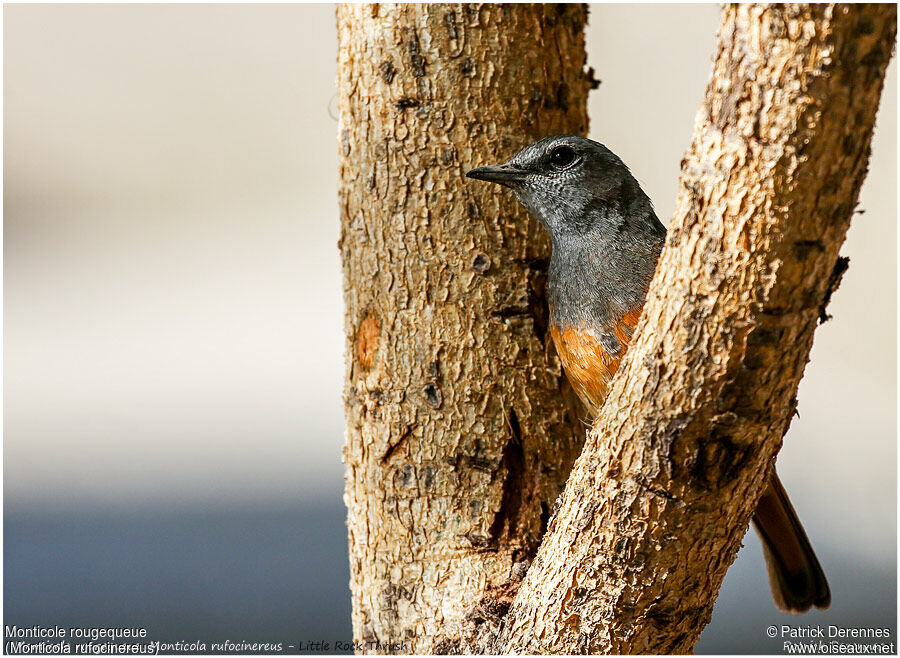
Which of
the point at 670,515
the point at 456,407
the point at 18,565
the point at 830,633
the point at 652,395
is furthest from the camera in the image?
the point at 18,565

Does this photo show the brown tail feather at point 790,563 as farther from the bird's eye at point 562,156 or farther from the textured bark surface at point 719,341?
the bird's eye at point 562,156

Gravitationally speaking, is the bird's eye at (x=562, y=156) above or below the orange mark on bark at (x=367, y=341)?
above

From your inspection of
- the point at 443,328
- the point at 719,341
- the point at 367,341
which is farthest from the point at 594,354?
the point at 719,341

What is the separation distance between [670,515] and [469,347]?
0.92m

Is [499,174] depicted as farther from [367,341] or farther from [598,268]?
[367,341]

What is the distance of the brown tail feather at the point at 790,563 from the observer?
2746 mm

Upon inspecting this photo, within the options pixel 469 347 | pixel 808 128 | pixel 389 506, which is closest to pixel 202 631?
pixel 389 506

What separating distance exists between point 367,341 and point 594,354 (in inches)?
27.2

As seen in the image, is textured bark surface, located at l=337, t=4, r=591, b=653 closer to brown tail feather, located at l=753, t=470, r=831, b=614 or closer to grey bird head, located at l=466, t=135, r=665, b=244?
grey bird head, located at l=466, t=135, r=665, b=244

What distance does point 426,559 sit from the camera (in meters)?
2.56

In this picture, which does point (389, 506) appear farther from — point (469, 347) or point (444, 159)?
point (444, 159)

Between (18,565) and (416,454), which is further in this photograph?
(18,565)

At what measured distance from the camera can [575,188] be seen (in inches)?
105

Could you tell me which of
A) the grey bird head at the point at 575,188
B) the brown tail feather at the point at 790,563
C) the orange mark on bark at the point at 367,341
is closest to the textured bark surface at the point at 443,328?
the orange mark on bark at the point at 367,341
